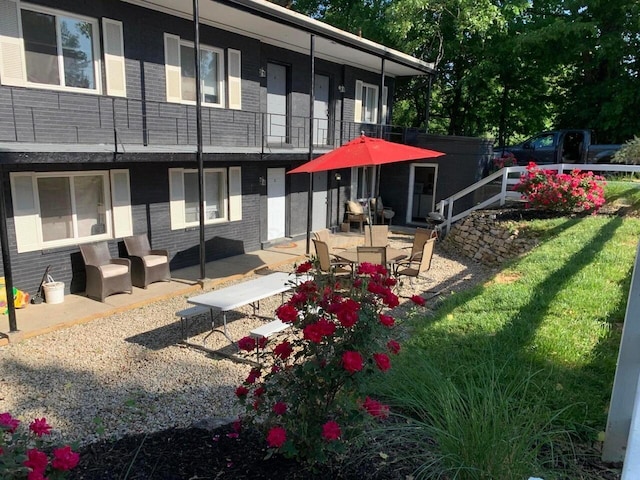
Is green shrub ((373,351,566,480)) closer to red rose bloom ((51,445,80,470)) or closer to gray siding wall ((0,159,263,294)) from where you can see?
red rose bloom ((51,445,80,470))

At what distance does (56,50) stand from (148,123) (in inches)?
81.4

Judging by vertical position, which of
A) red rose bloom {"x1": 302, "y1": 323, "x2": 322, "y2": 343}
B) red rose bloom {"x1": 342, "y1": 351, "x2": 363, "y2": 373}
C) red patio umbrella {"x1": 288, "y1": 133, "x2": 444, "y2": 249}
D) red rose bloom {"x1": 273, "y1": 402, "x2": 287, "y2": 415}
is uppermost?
red patio umbrella {"x1": 288, "y1": 133, "x2": 444, "y2": 249}

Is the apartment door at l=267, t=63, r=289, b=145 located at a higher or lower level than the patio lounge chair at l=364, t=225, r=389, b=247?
higher

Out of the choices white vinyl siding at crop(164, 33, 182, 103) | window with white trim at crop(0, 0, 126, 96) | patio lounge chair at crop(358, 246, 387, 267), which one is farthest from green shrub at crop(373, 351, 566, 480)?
white vinyl siding at crop(164, 33, 182, 103)

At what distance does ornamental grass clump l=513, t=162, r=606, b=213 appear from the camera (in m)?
11.2

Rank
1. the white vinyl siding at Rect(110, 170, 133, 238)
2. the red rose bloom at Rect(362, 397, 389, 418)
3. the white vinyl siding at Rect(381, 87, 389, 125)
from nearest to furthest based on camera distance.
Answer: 1. the red rose bloom at Rect(362, 397, 389, 418)
2. the white vinyl siding at Rect(110, 170, 133, 238)
3. the white vinyl siding at Rect(381, 87, 389, 125)

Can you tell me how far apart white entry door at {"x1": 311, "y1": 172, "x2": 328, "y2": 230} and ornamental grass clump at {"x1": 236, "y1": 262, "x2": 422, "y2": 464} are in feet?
41.1

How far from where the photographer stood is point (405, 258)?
10086 mm

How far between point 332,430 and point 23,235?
7.73 m

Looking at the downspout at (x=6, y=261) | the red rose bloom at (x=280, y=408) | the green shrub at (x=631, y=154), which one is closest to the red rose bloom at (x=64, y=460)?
the red rose bloom at (x=280, y=408)

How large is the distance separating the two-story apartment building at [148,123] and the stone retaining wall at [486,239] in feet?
15.6

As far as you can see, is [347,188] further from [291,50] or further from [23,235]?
[23,235]

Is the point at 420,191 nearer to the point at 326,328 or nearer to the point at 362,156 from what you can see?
the point at 362,156

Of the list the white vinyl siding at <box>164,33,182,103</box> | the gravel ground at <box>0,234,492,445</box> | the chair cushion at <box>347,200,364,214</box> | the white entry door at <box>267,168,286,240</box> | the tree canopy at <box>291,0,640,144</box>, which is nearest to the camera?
the gravel ground at <box>0,234,492,445</box>
